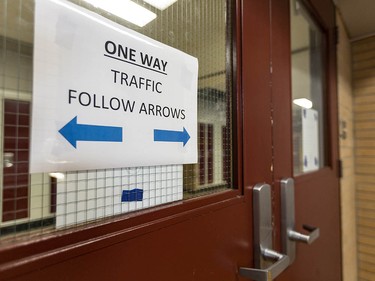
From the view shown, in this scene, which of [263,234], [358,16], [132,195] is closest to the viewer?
[132,195]

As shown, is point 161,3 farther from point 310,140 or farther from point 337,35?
point 337,35

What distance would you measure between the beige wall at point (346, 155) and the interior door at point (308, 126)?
0.59 feet

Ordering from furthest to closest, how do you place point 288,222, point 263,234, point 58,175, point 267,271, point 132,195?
point 288,222, point 263,234, point 267,271, point 132,195, point 58,175

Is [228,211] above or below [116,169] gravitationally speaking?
below

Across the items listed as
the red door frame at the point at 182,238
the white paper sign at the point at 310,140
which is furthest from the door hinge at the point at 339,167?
the red door frame at the point at 182,238

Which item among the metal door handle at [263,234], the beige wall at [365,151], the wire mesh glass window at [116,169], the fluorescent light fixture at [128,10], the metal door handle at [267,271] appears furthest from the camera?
the beige wall at [365,151]

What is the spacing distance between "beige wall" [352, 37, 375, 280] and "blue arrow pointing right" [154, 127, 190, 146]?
83.6 inches

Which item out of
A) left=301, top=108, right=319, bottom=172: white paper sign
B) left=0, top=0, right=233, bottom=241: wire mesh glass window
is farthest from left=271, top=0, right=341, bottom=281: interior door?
left=0, top=0, right=233, bottom=241: wire mesh glass window

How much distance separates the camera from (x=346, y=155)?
6.60 ft

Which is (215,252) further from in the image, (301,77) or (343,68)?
(343,68)

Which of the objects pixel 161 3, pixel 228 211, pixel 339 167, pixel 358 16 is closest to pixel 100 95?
pixel 161 3

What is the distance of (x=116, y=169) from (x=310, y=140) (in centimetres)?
125

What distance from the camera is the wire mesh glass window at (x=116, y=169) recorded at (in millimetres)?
403

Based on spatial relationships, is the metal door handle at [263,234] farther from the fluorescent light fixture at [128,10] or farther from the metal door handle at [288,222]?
the fluorescent light fixture at [128,10]
